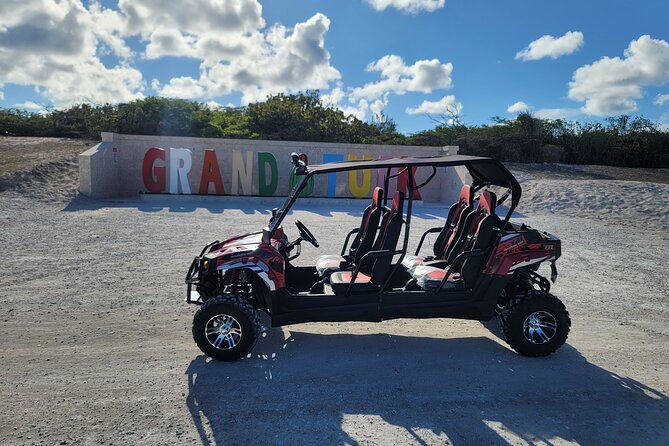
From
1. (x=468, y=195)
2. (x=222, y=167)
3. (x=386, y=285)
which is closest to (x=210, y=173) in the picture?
(x=222, y=167)

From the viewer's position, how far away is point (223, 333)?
13.9ft

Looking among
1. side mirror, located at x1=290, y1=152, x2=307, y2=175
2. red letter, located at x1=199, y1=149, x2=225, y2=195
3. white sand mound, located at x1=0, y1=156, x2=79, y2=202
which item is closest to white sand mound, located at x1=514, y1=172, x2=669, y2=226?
red letter, located at x1=199, y1=149, x2=225, y2=195

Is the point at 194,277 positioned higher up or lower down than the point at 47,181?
lower down

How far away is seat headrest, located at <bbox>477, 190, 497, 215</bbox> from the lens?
189 inches

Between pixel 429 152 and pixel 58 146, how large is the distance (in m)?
15.6

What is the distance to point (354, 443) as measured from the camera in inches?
125

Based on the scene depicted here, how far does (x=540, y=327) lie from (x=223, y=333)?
2.99m

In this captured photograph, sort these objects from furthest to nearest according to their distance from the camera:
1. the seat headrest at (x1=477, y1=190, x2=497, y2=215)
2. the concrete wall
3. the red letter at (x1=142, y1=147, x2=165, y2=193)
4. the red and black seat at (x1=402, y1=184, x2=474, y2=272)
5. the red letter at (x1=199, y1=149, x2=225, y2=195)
Result: the red letter at (x1=199, y1=149, x2=225, y2=195), the red letter at (x1=142, y1=147, x2=165, y2=193), the concrete wall, the red and black seat at (x1=402, y1=184, x2=474, y2=272), the seat headrest at (x1=477, y1=190, x2=497, y2=215)

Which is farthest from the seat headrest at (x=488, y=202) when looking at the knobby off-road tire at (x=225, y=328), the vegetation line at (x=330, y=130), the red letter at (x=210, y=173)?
the vegetation line at (x=330, y=130)

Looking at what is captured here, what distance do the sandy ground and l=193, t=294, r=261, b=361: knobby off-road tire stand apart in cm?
14

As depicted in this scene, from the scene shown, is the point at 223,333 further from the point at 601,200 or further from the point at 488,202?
the point at 601,200

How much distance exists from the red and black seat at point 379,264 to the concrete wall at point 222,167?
12.8m

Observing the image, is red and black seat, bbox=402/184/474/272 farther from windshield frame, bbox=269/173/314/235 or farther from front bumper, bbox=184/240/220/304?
front bumper, bbox=184/240/220/304

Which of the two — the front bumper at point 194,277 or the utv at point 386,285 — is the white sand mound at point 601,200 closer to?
the utv at point 386,285
